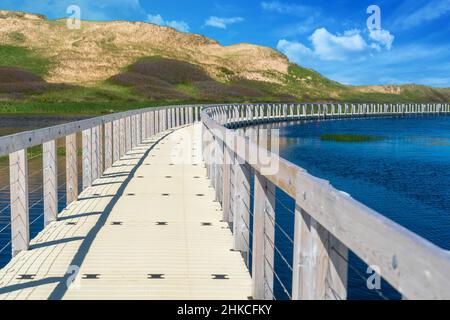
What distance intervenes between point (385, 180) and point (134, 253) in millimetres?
15147

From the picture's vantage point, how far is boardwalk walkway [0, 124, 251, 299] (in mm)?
5516

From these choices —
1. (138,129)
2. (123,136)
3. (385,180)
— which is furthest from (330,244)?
(138,129)

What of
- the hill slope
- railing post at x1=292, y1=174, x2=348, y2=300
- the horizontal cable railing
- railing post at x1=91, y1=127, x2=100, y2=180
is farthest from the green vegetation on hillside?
railing post at x1=292, y1=174, x2=348, y2=300

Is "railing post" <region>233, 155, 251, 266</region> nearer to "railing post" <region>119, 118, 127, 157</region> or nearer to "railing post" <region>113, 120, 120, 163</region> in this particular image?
"railing post" <region>113, 120, 120, 163</region>

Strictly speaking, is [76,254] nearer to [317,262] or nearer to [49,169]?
[49,169]

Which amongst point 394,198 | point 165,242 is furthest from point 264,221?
point 394,198

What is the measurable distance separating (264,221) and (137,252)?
2.16 meters

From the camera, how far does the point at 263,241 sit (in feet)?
16.7

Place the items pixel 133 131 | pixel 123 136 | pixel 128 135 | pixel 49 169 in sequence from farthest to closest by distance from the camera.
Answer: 1. pixel 133 131
2. pixel 128 135
3. pixel 123 136
4. pixel 49 169

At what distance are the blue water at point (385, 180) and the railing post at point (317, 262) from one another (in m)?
1.84

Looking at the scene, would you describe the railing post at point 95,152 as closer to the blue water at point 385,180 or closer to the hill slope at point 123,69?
the blue water at point 385,180

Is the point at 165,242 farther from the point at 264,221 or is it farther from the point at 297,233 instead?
the point at 297,233

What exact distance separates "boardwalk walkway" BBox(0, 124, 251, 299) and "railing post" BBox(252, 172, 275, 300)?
12.5 inches

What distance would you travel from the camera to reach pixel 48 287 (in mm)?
5496
